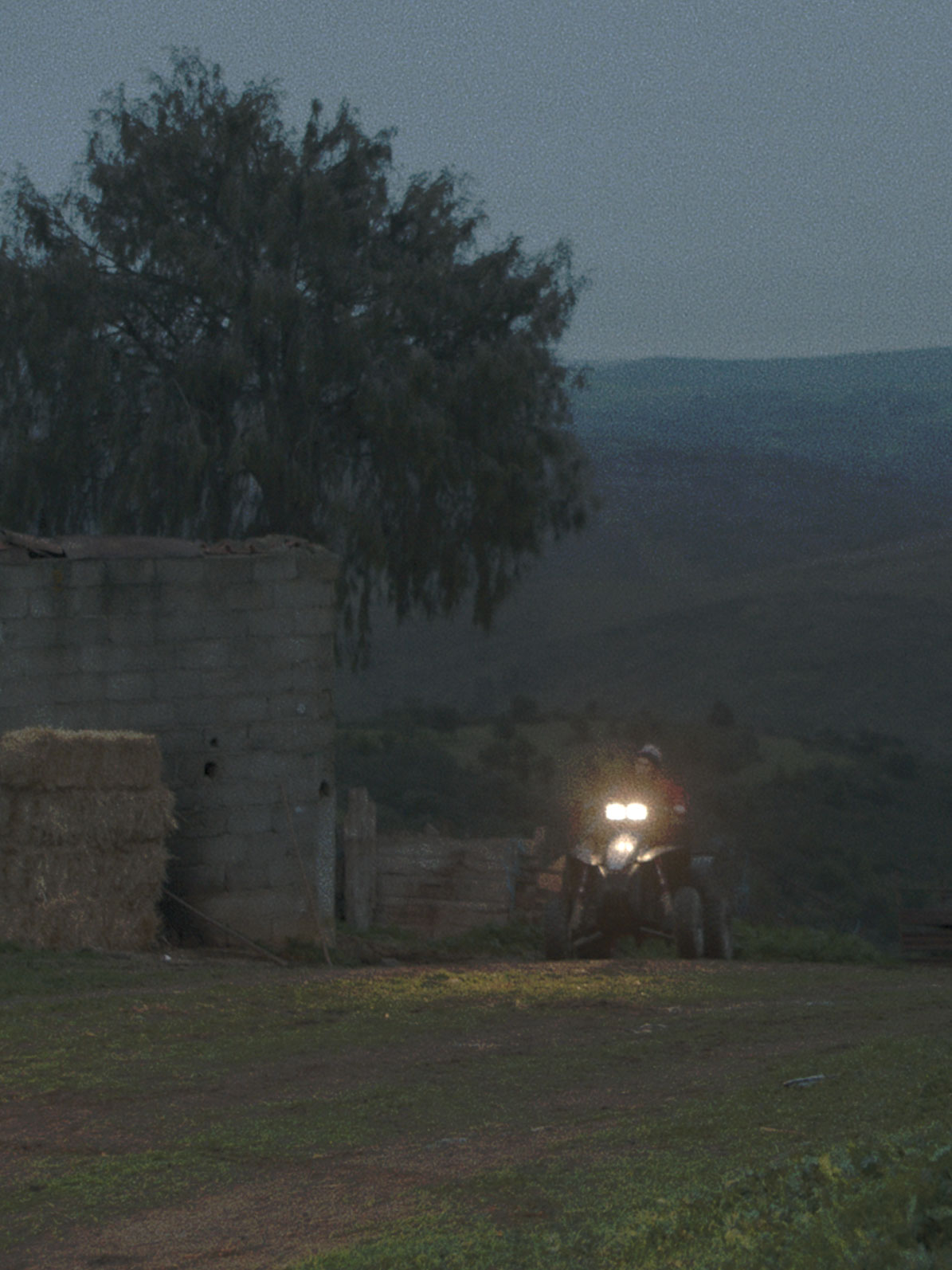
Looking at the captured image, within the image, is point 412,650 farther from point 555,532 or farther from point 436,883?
point 436,883

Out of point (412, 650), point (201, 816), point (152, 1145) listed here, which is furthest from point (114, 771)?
point (412, 650)

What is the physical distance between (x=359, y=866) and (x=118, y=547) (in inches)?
154

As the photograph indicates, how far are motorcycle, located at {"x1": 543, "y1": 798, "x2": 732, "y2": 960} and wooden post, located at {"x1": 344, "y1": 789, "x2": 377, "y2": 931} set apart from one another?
6.85ft

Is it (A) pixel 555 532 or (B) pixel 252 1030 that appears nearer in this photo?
(B) pixel 252 1030

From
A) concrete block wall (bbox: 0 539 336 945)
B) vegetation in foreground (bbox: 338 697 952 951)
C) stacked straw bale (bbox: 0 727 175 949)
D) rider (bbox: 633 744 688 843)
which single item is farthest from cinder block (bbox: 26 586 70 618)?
vegetation in foreground (bbox: 338 697 952 951)

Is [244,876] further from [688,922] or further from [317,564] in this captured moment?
[688,922]

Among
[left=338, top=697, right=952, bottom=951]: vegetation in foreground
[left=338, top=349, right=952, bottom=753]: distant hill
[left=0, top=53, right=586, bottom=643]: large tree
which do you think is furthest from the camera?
[left=338, top=349, right=952, bottom=753]: distant hill

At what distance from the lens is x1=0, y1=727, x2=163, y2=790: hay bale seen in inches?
438

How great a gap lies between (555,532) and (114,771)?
44.3 ft

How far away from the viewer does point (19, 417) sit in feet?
74.0

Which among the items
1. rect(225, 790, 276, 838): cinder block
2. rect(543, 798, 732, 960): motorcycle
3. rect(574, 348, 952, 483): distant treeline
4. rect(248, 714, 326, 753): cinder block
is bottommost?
rect(543, 798, 732, 960): motorcycle

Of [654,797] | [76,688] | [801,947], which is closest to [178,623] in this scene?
[76,688]

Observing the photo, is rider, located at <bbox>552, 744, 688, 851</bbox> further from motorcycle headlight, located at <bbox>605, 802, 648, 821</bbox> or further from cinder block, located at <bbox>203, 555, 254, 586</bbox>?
cinder block, located at <bbox>203, 555, 254, 586</bbox>

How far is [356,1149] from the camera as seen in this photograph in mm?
5465
